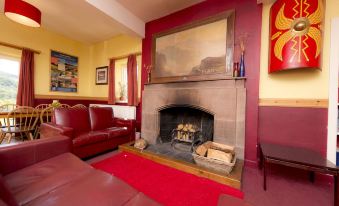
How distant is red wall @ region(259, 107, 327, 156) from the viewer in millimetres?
1937

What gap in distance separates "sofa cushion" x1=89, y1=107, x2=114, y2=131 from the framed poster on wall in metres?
2.34

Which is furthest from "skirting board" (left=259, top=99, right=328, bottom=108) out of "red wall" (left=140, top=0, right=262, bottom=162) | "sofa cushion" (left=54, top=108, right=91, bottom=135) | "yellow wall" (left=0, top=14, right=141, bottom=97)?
"yellow wall" (left=0, top=14, right=141, bottom=97)

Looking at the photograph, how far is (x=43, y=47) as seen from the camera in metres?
4.14

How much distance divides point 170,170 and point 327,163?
176cm

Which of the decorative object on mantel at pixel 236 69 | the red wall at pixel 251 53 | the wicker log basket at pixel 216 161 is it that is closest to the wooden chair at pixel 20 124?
the wicker log basket at pixel 216 161

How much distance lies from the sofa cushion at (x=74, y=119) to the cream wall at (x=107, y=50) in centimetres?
204

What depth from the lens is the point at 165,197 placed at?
1575mm

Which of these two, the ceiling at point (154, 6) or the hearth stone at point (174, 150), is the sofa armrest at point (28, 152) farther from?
the ceiling at point (154, 6)

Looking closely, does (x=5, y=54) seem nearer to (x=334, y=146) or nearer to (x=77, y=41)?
(x=77, y=41)

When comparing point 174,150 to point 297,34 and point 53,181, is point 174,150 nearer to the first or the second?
point 53,181

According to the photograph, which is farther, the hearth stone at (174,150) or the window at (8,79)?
the window at (8,79)

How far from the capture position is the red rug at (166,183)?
5.11ft

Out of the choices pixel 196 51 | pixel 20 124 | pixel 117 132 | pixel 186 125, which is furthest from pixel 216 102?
pixel 20 124

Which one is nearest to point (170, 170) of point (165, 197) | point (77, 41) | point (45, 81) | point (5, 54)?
point (165, 197)
